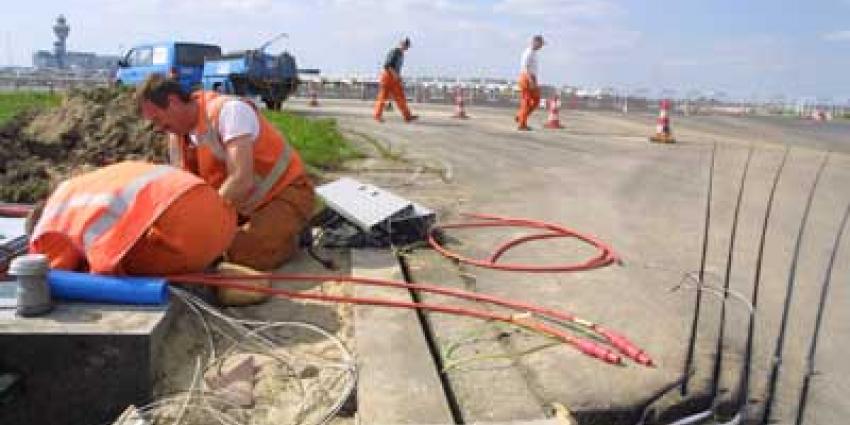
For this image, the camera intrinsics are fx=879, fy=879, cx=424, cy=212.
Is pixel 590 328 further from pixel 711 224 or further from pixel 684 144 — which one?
pixel 684 144

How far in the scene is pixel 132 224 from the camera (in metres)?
4.48

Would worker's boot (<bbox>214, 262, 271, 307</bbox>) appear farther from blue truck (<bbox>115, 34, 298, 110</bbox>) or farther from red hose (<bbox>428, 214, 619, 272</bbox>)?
blue truck (<bbox>115, 34, 298, 110</bbox>)

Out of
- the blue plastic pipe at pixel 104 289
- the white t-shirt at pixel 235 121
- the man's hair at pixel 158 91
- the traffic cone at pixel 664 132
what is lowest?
the blue plastic pipe at pixel 104 289

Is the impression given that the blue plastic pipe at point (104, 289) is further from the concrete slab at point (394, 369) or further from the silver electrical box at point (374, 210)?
the silver electrical box at point (374, 210)

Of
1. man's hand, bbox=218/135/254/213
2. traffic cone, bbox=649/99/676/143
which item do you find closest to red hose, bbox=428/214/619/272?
man's hand, bbox=218/135/254/213

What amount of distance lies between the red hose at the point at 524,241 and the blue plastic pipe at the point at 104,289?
90.8 inches

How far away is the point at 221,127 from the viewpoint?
5.44m


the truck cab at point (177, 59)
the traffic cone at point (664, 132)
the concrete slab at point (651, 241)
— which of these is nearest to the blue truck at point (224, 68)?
the truck cab at point (177, 59)

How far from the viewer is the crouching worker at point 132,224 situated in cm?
446

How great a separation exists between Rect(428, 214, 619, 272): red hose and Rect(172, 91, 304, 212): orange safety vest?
1209 millimetres

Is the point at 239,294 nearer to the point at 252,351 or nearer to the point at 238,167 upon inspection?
the point at 252,351

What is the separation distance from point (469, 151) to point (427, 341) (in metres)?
9.22

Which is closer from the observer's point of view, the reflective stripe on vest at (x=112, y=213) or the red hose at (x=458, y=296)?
the red hose at (x=458, y=296)

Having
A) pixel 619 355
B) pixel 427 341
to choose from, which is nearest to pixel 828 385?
pixel 619 355
